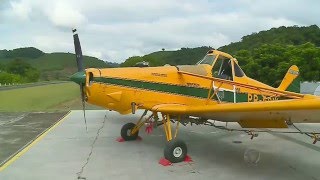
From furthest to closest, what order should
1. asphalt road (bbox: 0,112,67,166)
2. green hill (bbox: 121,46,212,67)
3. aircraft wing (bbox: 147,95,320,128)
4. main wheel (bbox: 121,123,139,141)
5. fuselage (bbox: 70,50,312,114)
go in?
green hill (bbox: 121,46,212,67) < main wheel (bbox: 121,123,139,141) < asphalt road (bbox: 0,112,67,166) < fuselage (bbox: 70,50,312,114) < aircraft wing (bbox: 147,95,320,128)

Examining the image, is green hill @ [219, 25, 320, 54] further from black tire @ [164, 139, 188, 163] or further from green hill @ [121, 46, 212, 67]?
black tire @ [164, 139, 188, 163]

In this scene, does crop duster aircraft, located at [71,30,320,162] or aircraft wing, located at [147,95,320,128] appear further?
crop duster aircraft, located at [71,30,320,162]

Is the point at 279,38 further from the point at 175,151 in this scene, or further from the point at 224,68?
the point at 175,151

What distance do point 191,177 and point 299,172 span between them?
6.89 ft

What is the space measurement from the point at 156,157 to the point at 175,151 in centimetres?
68

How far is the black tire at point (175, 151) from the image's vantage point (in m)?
7.34

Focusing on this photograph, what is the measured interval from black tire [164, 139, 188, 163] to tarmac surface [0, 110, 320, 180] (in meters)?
0.15

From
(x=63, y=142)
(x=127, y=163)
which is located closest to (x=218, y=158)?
(x=127, y=163)

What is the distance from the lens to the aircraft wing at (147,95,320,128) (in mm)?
5203

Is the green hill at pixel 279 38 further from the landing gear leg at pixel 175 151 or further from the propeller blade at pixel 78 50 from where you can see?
the landing gear leg at pixel 175 151

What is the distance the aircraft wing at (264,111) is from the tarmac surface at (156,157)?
0.93 metres

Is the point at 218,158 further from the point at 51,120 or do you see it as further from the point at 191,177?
the point at 51,120

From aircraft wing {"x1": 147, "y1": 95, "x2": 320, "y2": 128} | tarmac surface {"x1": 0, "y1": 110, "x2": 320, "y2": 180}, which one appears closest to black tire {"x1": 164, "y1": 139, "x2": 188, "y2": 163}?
tarmac surface {"x1": 0, "y1": 110, "x2": 320, "y2": 180}

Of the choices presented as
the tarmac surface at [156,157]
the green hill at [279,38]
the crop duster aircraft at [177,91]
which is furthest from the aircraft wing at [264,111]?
the green hill at [279,38]
